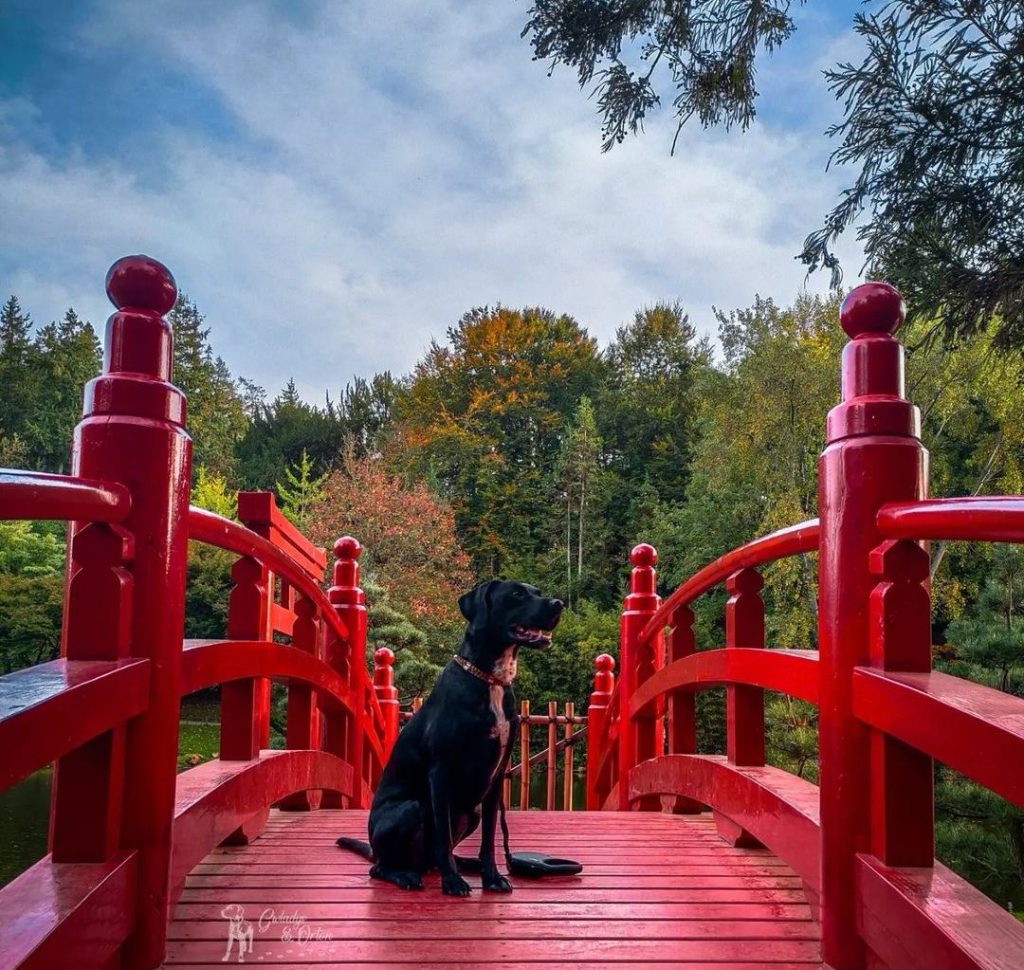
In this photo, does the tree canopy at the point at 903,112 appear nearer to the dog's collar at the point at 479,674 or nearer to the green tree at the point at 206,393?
the dog's collar at the point at 479,674

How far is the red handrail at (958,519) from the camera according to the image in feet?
4.07

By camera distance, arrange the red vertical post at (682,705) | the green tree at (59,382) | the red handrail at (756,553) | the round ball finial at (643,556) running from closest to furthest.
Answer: the red handrail at (756,553)
the red vertical post at (682,705)
the round ball finial at (643,556)
the green tree at (59,382)

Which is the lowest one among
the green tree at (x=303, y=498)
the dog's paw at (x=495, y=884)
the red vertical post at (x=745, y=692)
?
the dog's paw at (x=495, y=884)

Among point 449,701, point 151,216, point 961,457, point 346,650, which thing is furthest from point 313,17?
point 449,701

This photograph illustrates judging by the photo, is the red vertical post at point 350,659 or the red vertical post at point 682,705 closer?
the red vertical post at point 682,705

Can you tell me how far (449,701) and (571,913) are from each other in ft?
1.98

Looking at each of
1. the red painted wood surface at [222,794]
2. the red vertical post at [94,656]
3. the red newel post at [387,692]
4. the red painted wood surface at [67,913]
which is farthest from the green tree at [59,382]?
the red painted wood surface at [67,913]

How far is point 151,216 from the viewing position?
24.4 m

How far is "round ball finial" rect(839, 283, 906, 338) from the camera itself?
1.82 meters

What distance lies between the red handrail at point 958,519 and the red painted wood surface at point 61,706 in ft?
4.18

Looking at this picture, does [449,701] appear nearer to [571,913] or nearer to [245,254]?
[571,913]

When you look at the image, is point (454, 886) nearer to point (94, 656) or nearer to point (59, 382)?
point (94, 656)

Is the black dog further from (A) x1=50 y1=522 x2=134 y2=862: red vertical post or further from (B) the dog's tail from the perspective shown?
(A) x1=50 y1=522 x2=134 y2=862: red vertical post

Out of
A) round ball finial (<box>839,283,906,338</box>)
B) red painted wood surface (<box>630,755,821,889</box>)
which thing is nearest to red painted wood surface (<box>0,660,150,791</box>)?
red painted wood surface (<box>630,755,821,889</box>)
